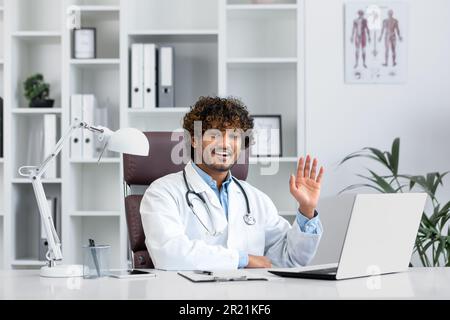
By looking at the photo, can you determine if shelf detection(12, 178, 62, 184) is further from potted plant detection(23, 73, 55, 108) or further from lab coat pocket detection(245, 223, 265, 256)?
lab coat pocket detection(245, 223, 265, 256)

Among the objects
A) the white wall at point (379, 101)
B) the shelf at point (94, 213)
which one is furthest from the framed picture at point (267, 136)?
the shelf at point (94, 213)

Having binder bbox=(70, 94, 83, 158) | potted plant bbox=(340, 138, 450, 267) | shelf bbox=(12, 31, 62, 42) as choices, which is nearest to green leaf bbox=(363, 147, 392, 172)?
potted plant bbox=(340, 138, 450, 267)

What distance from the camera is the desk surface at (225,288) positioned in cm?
142

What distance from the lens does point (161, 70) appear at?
3.68 meters

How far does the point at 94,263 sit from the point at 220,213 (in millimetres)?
650

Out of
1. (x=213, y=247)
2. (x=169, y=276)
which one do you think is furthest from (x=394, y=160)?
(x=169, y=276)

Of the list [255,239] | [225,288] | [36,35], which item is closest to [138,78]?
[36,35]

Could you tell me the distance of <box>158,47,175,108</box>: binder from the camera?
3.67m

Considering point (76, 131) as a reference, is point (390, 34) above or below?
above

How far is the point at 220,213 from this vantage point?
230 cm

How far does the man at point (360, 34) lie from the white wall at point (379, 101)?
0.24 feet

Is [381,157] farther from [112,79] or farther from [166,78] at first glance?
[112,79]

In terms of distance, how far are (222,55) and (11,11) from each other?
45.1 inches
